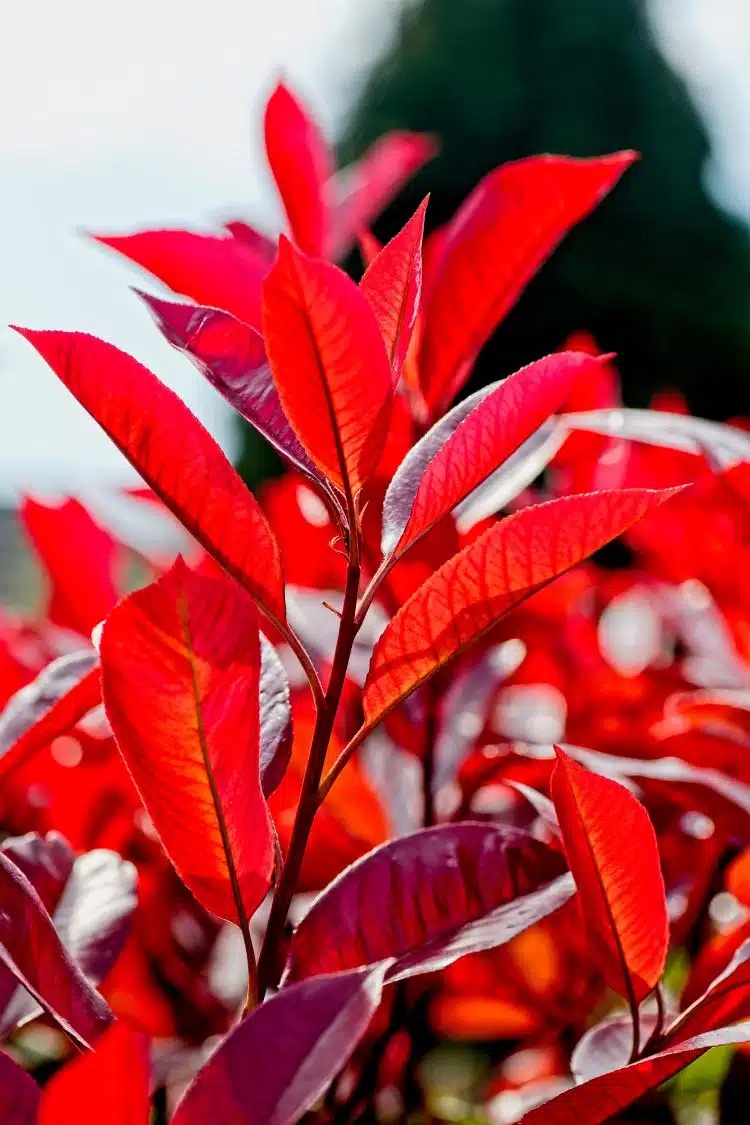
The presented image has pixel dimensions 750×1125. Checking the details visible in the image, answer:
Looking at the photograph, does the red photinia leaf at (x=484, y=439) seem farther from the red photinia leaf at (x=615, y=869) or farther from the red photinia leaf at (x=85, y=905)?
the red photinia leaf at (x=85, y=905)

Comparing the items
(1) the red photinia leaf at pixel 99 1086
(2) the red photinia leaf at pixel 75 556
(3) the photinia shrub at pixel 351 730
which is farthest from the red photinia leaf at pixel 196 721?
(2) the red photinia leaf at pixel 75 556

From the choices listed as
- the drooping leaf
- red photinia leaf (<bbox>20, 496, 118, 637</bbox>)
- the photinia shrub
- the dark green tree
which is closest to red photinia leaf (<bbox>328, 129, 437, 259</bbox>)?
the photinia shrub

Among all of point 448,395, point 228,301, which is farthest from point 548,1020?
point 228,301

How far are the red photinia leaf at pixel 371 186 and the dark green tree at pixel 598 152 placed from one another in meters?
8.52

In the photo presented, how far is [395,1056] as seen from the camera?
121 centimetres

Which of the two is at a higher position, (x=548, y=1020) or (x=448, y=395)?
(x=448, y=395)

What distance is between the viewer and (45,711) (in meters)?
0.60

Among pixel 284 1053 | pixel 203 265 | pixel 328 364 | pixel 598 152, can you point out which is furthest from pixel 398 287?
pixel 598 152

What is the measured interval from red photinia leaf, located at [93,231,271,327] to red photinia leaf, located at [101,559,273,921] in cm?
28

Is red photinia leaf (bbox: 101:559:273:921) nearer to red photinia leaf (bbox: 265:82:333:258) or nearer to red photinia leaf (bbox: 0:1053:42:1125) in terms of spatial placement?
red photinia leaf (bbox: 0:1053:42:1125)

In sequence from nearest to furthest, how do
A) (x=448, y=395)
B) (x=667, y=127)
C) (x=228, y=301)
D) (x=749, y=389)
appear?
(x=228, y=301) → (x=448, y=395) → (x=749, y=389) → (x=667, y=127)

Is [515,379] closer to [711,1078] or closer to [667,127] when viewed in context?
[711,1078]

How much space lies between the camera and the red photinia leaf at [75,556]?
1.06 meters

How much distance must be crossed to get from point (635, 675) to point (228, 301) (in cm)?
76
